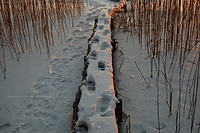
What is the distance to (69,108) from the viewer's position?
4.72 feet

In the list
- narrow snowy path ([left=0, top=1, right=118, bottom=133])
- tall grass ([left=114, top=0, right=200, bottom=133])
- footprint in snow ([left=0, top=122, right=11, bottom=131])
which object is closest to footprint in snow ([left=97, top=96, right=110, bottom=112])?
narrow snowy path ([left=0, top=1, right=118, bottom=133])

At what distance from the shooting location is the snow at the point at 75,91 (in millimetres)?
1208

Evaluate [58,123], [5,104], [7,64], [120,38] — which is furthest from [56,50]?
[58,123]

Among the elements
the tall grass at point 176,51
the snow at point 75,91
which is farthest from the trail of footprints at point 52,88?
the tall grass at point 176,51

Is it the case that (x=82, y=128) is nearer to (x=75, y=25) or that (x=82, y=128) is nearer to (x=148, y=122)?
(x=148, y=122)

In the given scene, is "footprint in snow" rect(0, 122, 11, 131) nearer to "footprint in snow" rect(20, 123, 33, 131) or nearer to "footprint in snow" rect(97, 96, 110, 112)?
"footprint in snow" rect(20, 123, 33, 131)

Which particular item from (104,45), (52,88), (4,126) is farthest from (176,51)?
(4,126)

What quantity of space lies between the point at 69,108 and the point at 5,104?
1.44ft

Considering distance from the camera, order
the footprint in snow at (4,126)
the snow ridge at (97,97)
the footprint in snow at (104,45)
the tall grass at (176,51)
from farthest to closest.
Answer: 1. the footprint in snow at (104,45)
2. the tall grass at (176,51)
3. the footprint in snow at (4,126)
4. the snow ridge at (97,97)

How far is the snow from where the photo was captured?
121 cm

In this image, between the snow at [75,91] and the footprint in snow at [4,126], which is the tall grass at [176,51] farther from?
the footprint in snow at [4,126]

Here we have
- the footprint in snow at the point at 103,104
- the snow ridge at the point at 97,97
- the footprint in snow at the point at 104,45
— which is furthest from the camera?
the footprint in snow at the point at 104,45

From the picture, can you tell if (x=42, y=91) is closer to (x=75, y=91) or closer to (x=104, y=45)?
(x=75, y=91)

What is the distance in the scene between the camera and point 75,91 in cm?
162
